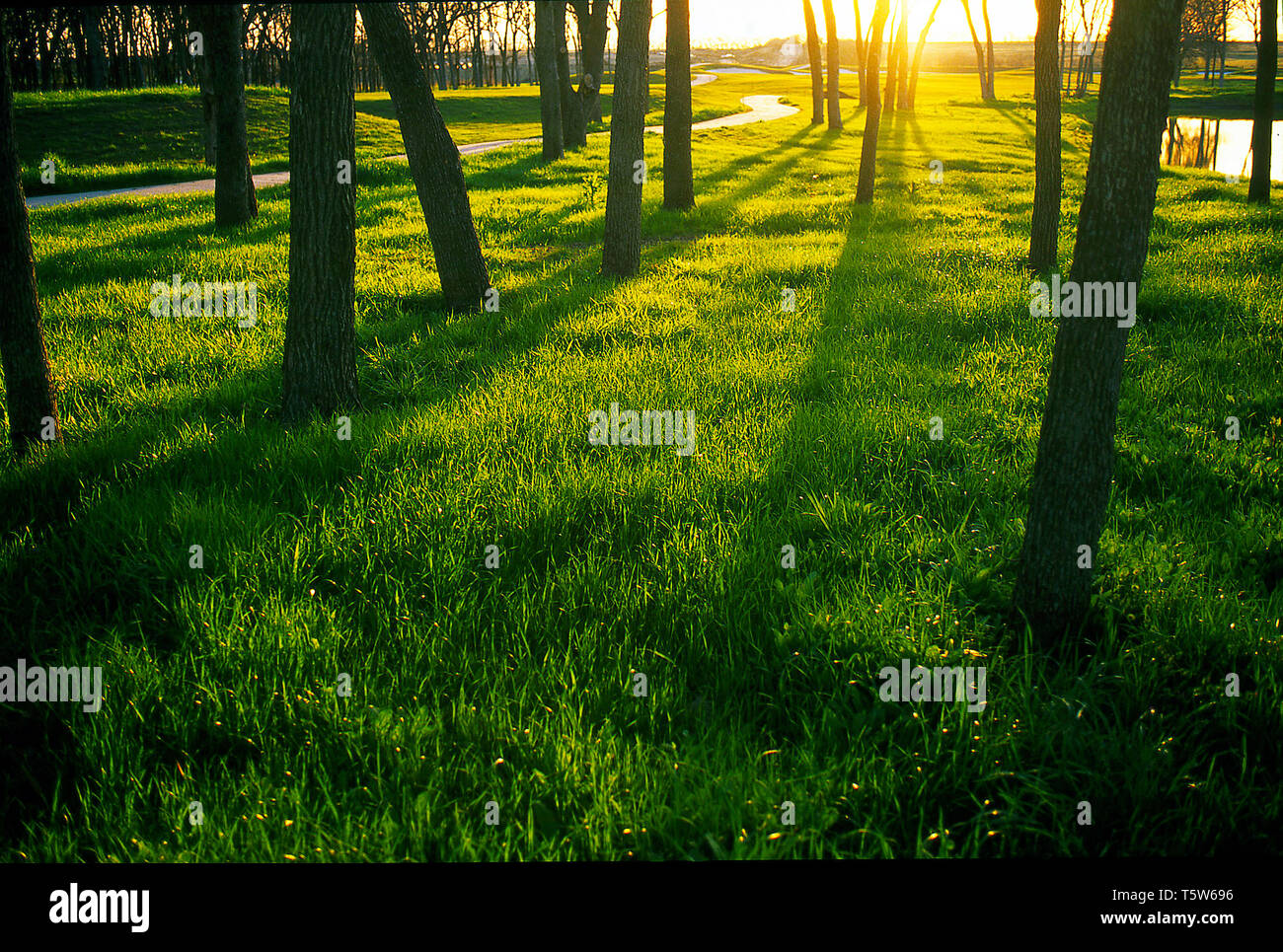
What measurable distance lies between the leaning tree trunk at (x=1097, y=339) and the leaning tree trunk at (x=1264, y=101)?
43.3 ft

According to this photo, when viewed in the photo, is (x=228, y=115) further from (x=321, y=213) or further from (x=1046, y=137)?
(x=1046, y=137)

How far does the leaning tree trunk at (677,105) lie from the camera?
1296 cm

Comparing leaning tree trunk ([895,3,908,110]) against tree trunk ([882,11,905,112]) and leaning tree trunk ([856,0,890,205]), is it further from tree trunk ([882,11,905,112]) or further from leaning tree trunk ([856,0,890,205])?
leaning tree trunk ([856,0,890,205])

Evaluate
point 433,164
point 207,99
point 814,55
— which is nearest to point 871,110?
point 433,164

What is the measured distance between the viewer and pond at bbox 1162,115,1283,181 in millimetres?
24656

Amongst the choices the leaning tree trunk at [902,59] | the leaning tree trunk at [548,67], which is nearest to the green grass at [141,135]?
the leaning tree trunk at [548,67]

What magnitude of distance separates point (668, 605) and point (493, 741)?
3.21 feet

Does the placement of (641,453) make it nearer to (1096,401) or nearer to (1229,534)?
(1096,401)

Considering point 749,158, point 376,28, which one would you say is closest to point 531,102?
point 749,158

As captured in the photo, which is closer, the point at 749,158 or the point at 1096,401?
the point at 1096,401

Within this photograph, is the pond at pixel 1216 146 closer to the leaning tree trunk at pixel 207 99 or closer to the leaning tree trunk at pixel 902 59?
the leaning tree trunk at pixel 902 59

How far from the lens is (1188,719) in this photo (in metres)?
2.69

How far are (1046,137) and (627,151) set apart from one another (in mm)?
4488
